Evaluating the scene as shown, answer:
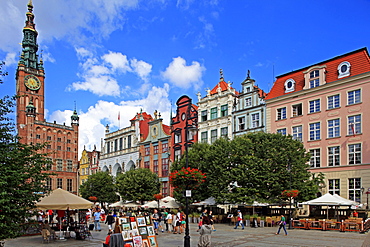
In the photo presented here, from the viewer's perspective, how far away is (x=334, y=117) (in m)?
36.2

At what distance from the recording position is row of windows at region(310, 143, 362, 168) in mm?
34188

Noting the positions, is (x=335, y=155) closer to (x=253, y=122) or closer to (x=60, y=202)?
(x=253, y=122)

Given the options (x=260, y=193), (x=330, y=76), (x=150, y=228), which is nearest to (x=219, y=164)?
(x=260, y=193)

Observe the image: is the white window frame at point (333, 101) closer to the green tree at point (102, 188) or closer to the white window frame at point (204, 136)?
the white window frame at point (204, 136)

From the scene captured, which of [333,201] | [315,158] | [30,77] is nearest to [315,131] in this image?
[315,158]

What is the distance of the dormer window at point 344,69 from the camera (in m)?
35.6

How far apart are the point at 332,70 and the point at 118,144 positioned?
139 ft

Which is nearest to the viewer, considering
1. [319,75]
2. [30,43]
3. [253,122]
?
[319,75]

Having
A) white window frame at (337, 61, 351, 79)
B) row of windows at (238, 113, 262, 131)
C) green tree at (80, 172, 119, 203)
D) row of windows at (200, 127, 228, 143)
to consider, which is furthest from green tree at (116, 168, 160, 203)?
white window frame at (337, 61, 351, 79)

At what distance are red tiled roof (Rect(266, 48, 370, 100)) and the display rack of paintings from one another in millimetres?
28453

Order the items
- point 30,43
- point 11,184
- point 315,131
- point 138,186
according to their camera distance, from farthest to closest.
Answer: point 30,43, point 138,186, point 315,131, point 11,184

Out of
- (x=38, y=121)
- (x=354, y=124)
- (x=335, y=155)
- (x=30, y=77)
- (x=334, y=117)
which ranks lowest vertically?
(x=335, y=155)

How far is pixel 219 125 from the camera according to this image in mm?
47281

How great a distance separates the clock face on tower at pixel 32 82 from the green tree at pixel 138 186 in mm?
50324
